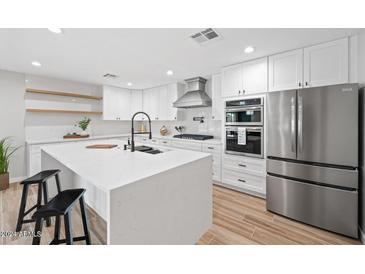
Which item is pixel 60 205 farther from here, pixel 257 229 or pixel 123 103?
pixel 123 103

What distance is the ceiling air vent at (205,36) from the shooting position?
1.95 meters

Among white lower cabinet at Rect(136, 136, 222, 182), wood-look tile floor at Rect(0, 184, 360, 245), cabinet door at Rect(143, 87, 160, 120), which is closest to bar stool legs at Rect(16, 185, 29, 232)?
wood-look tile floor at Rect(0, 184, 360, 245)

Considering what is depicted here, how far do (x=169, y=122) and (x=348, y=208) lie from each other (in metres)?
4.22

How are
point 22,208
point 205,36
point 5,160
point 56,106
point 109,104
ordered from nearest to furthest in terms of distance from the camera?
1. point 22,208
2. point 205,36
3. point 5,160
4. point 56,106
5. point 109,104

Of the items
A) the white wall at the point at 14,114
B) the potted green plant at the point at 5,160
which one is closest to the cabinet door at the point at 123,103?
the white wall at the point at 14,114

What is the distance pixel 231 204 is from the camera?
256cm

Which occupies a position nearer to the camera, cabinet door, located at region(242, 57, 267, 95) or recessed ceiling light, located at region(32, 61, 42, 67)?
cabinet door, located at region(242, 57, 267, 95)

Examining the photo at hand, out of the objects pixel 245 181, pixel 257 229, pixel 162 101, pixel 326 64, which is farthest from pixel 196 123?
pixel 257 229

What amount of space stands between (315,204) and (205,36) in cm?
245

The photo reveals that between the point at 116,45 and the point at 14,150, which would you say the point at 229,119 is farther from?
the point at 14,150

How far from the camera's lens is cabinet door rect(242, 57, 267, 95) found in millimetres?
2648

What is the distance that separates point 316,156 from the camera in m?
1.94

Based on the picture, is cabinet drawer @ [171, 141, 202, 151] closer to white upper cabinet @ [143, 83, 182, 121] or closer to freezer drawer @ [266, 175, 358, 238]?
white upper cabinet @ [143, 83, 182, 121]
